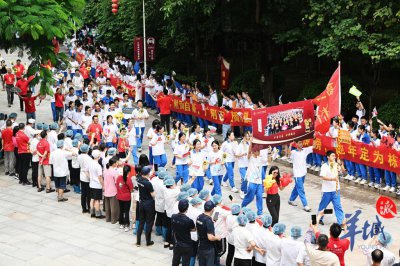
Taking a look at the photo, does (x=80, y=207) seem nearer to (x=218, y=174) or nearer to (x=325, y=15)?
(x=218, y=174)

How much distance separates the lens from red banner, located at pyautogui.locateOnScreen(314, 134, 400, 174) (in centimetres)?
Result: 1761

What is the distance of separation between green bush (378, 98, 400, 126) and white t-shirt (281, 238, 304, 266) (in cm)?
1163

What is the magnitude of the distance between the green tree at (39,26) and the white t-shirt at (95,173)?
4099 millimetres

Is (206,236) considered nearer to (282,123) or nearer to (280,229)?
(280,229)

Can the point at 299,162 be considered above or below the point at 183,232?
above

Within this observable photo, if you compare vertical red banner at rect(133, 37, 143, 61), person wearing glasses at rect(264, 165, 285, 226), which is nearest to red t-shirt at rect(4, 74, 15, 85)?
vertical red banner at rect(133, 37, 143, 61)

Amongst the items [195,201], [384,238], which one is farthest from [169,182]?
[384,238]

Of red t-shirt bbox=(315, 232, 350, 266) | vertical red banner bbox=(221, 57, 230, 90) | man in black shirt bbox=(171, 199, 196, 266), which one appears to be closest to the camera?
red t-shirt bbox=(315, 232, 350, 266)

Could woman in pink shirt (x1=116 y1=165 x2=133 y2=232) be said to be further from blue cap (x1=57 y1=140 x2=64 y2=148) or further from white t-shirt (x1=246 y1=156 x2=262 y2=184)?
white t-shirt (x1=246 y1=156 x2=262 y2=184)

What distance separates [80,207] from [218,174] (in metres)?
3.59

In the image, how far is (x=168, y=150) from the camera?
2277 centimetres

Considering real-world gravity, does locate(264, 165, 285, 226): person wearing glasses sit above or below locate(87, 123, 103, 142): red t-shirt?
below

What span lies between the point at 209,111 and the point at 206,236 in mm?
12643

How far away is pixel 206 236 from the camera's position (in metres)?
12.0
